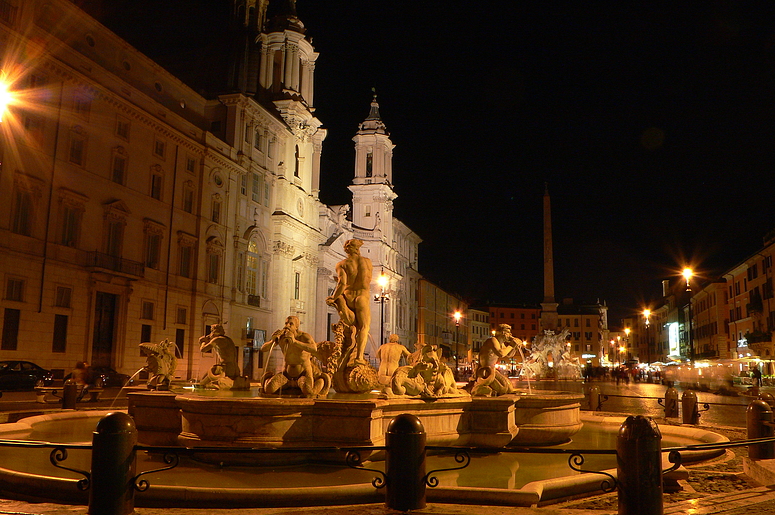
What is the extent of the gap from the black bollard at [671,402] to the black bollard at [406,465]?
537 inches

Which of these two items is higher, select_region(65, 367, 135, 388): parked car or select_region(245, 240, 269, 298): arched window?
select_region(245, 240, 269, 298): arched window

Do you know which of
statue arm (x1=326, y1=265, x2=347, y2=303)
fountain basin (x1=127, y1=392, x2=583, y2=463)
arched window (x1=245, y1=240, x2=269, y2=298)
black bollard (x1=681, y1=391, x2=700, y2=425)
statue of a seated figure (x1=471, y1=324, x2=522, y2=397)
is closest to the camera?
fountain basin (x1=127, y1=392, x2=583, y2=463)

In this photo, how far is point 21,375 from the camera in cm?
2441

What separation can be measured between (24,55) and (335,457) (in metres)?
25.2

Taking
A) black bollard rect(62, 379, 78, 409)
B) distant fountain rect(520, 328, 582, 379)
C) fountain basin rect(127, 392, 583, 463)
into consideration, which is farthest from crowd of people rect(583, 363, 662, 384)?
black bollard rect(62, 379, 78, 409)

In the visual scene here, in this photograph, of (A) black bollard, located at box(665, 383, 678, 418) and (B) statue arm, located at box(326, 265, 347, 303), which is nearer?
(B) statue arm, located at box(326, 265, 347, 303)

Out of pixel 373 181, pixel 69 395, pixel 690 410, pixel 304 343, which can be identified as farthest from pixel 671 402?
pixel 373 181

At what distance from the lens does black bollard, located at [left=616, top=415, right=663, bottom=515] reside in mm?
5914

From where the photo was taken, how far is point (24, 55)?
88.0 ft

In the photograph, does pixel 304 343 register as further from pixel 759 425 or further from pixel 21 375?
pixel 21 375

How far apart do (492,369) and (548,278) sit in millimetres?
44406

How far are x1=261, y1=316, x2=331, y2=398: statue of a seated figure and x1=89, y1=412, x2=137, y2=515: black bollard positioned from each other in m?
4.73

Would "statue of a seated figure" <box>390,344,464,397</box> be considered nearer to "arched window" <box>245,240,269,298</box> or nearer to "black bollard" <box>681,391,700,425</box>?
"black bollard" <box>681,391,700,425</box>

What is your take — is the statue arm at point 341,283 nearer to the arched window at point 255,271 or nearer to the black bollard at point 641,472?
the black bollard at point 641,472
